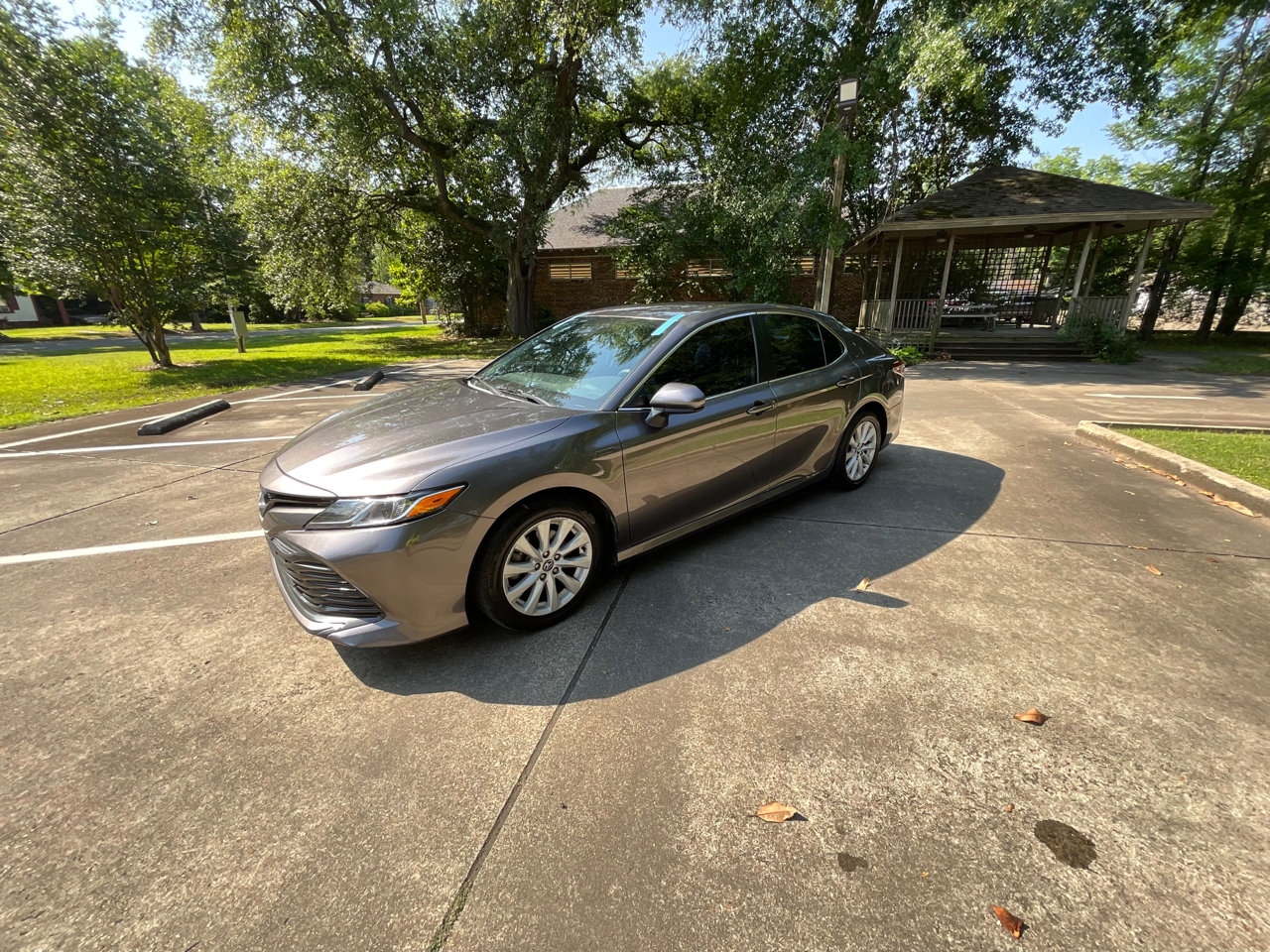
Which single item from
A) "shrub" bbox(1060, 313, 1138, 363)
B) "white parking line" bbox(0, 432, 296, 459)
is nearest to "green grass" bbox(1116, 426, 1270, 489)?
"shrub" bbox(1060, 313, 1138, 363)

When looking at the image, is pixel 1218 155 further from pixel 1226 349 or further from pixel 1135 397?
pixel 1135 397

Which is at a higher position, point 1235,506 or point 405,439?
point 405,439

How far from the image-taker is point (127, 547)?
3.66 metres

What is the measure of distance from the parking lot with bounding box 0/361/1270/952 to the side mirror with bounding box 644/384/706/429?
103cm

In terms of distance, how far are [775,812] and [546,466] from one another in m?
1.65

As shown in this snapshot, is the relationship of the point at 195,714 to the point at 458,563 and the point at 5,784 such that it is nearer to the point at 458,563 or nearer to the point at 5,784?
the point at 5,784

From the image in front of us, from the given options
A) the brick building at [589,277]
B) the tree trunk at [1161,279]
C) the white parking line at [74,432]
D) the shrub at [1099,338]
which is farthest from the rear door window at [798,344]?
the tree trunk at [1161,279]

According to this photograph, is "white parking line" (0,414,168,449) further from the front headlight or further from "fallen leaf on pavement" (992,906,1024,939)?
"fallen leaf on pavement" (992,906,1024,939)

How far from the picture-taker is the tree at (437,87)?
42.2 feet

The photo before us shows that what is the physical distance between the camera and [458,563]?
2.39 m

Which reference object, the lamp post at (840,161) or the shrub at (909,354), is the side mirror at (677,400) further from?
the shrub at (909,354)

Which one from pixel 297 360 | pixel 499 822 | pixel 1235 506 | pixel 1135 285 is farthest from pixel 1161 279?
pixel 297 360

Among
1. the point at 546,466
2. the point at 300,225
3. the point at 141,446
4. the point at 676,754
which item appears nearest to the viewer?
the point at 676,754

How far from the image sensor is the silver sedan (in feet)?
7.59
